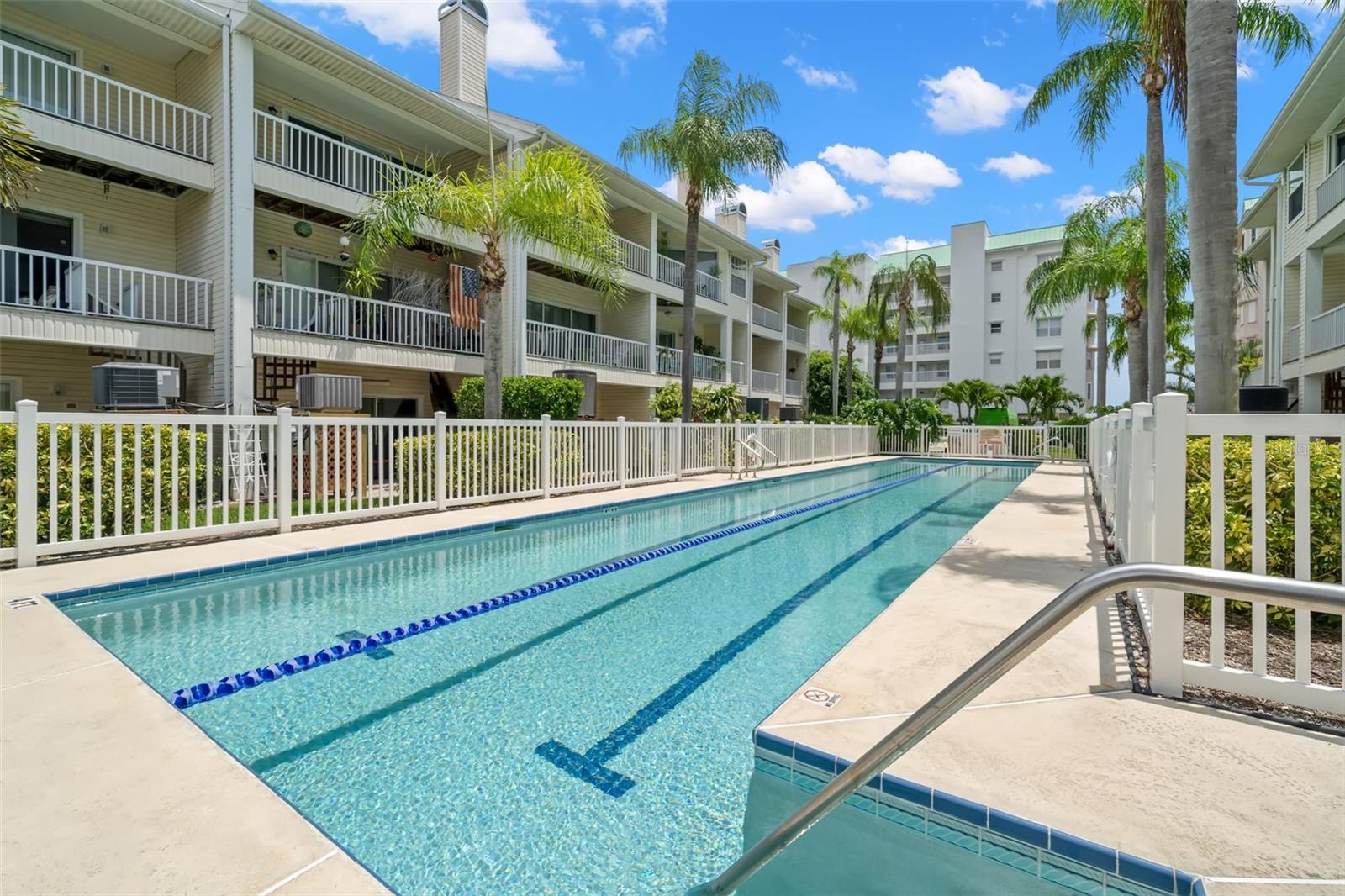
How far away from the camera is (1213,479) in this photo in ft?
9.85

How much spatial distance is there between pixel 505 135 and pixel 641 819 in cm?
1634

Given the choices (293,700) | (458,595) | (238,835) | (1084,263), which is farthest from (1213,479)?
(1084,263)

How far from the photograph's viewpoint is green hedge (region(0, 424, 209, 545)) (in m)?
5.68

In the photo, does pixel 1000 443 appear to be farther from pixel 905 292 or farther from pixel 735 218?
pixel 735 218

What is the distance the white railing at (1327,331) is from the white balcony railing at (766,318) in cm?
1722

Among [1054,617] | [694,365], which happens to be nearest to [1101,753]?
[1054,617]

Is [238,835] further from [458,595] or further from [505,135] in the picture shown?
[505,135]

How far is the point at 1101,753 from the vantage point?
2.43 m

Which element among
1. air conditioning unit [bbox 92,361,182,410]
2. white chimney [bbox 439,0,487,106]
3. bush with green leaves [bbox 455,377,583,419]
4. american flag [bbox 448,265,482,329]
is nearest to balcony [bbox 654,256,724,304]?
american flag [bbox 448,265,482,329]

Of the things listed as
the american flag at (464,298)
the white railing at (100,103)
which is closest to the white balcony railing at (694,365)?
the american flag at (464,298)

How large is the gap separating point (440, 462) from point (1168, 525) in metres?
8.43

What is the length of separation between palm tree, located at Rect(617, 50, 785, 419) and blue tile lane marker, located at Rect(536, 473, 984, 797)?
40.1 feet

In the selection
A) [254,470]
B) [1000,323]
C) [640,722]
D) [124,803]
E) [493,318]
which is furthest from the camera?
[1000,323]

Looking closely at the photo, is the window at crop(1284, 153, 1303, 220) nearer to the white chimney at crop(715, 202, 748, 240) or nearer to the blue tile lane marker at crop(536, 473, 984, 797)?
the white chimney at crop(715, 202, 748, 240)
